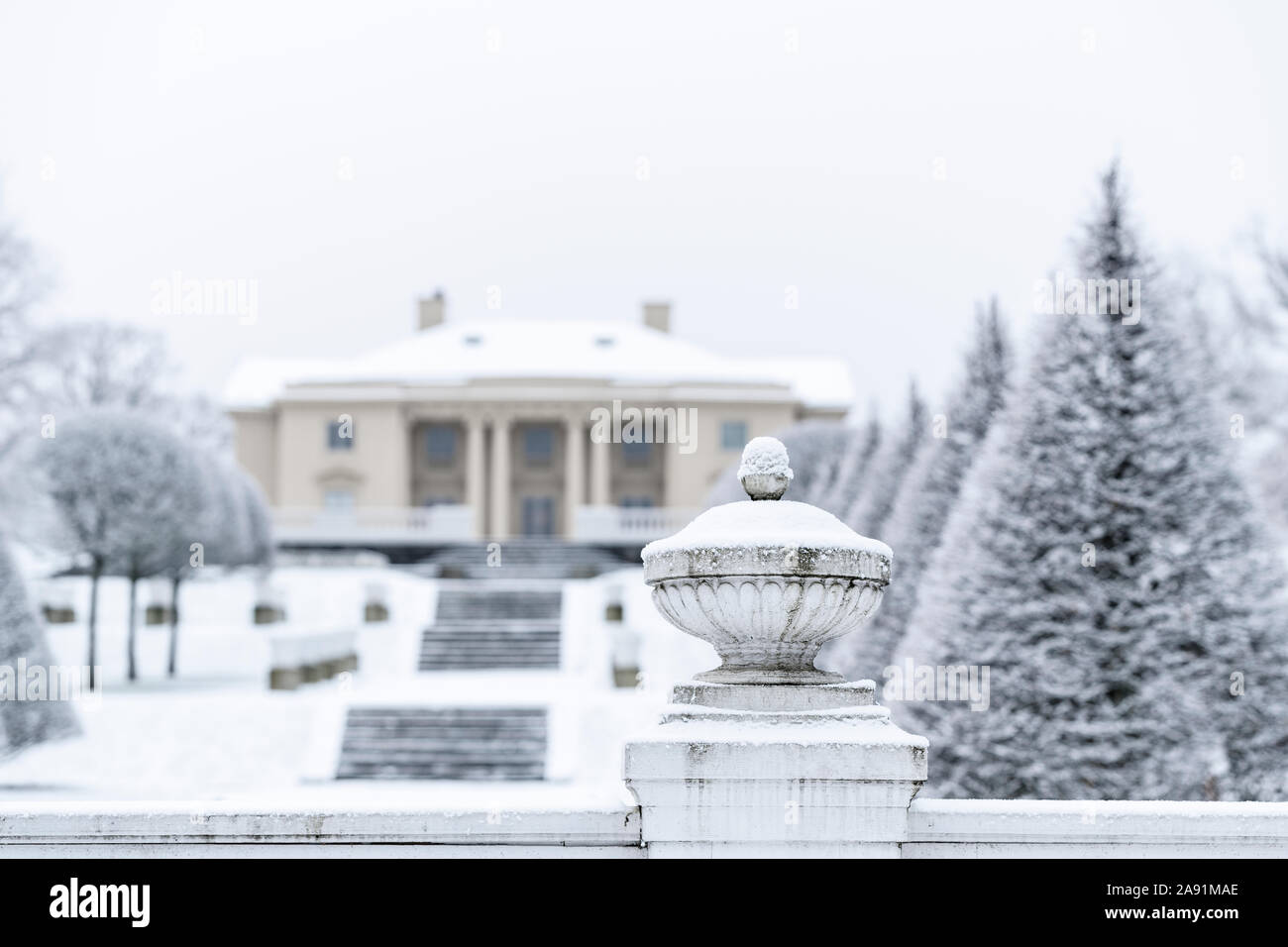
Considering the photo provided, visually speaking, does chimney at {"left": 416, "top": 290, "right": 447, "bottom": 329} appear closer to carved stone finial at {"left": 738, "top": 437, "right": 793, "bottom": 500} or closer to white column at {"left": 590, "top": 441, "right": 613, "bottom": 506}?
white column at {"left": 590, "top": 441, "right": 613, "bottom": 506}

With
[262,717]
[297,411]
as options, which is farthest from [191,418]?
[262,717]

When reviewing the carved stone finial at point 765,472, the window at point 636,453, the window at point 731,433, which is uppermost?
the window at point 731,433

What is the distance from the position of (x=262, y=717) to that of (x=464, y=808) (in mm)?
15133

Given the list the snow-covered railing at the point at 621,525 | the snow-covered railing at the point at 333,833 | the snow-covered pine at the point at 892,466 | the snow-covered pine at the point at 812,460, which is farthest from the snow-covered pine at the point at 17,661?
the snow-covered railing at the point at 621,525

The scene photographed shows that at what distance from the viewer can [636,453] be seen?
175 ft

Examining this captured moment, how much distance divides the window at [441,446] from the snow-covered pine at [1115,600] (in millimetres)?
42279

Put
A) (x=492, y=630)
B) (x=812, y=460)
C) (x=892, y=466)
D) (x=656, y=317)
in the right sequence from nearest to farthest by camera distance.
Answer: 1. (x=892, y=466)
2. (x=492, y=630)
3. (x=812, y=460)
4. (x=656, y=317)

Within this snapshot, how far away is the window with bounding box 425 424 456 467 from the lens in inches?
2080

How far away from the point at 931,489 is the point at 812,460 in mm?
18199

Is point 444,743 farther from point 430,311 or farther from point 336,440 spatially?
point 430,311

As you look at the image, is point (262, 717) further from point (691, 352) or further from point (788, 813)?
point (691, 352)

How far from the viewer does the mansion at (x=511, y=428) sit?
50406 mm

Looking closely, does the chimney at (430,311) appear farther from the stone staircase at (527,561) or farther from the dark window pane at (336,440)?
the stone staircase at (527,561)

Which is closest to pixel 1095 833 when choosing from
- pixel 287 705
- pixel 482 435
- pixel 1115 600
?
pixel 1115 600
